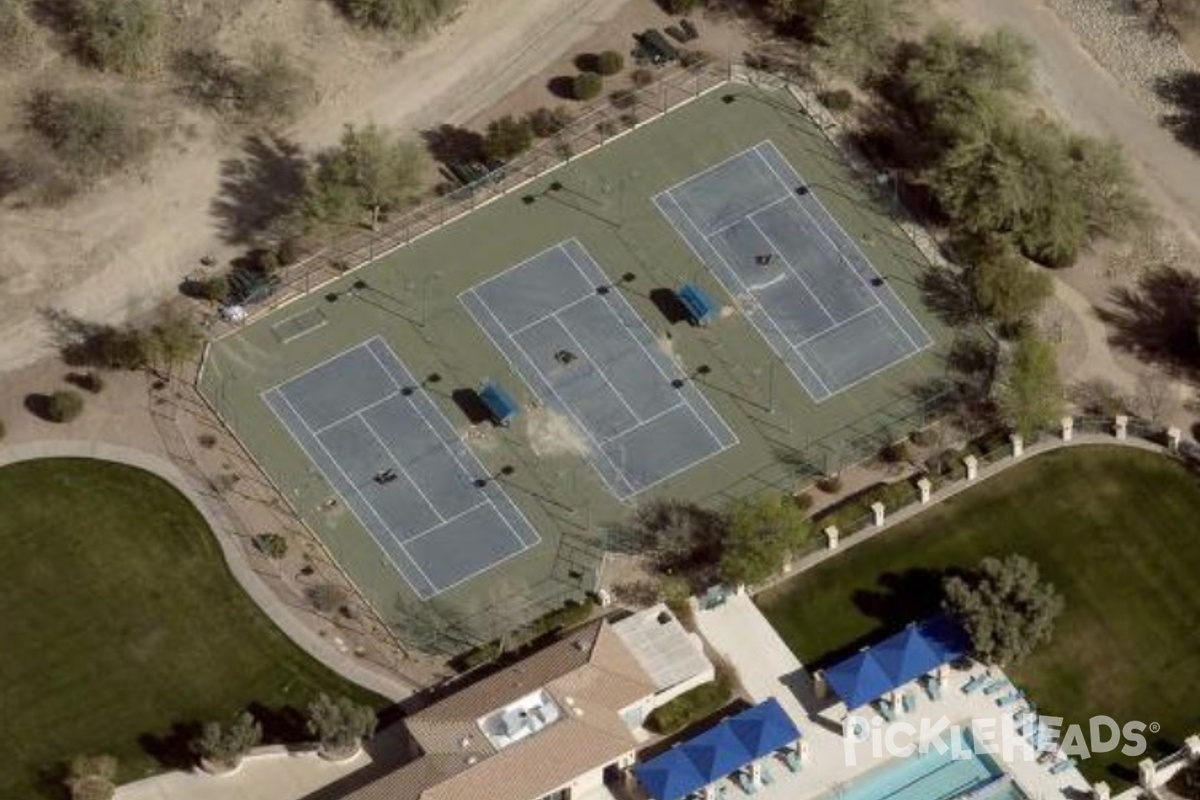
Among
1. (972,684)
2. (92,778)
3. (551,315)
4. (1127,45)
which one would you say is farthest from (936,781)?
(1127,45)

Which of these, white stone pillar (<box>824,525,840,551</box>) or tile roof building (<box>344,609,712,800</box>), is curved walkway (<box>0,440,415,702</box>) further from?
white stone pillar (<box>824,525,840,551</box>)

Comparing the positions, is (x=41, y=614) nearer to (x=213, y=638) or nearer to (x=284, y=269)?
(x=213, y=638)

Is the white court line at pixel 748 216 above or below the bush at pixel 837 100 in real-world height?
below

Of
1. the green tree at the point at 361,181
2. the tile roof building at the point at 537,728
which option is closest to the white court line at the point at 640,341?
the green tree at the point at 361,181

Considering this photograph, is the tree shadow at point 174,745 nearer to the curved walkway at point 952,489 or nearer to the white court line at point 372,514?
the white court line at point 372,514

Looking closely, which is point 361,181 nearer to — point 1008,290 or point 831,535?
point 831,535
